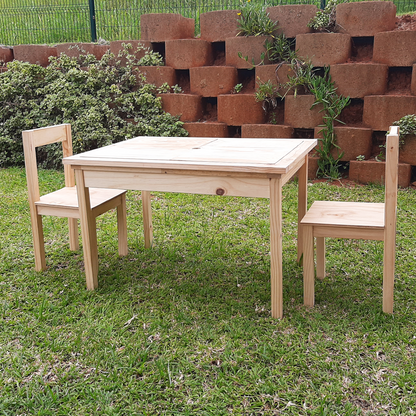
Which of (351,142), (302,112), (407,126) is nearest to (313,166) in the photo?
(351,142)

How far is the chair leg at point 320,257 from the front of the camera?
121 inches

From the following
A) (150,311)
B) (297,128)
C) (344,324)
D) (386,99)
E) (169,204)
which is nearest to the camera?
(344,324)

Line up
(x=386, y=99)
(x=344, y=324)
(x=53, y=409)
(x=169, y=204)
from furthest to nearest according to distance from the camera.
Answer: (x=386, y=99), (x=169, y=204), (x=344, y=324), (x=53, y=409)

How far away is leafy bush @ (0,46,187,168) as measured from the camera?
641 cm

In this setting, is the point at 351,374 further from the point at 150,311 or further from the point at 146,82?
the point at 146,82

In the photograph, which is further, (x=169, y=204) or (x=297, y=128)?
(x=297, y=128)

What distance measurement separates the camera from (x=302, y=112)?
5.71 m

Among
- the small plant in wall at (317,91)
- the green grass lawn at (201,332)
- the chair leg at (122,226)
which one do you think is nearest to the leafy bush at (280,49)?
the small plant in wall at (317,91)

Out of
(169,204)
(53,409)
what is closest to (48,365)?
(53,409)

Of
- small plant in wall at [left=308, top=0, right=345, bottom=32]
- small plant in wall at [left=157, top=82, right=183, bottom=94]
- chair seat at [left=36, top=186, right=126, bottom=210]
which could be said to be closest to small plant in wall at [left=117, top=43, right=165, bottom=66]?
small plant in wall at [left=157, top=82, right=183, bottom=94]

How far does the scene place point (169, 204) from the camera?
16.2ft

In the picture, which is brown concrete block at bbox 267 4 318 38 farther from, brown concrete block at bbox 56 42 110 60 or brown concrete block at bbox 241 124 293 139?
brown concrete block at bbox 56 42 110 60

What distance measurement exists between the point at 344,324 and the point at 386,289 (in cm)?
31

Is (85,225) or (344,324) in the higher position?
(85,225)
